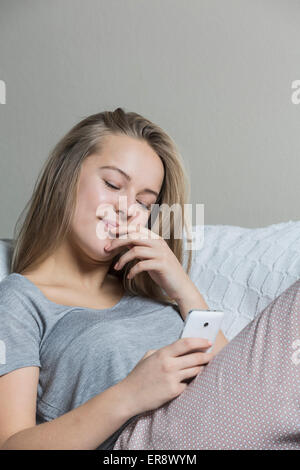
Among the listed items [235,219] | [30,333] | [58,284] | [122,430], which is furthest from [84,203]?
[235,219]

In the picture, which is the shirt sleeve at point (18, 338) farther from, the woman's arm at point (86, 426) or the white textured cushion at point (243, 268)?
the white textured cushion at point (243, 268)

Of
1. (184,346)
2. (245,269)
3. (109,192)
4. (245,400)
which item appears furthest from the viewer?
(245,269)

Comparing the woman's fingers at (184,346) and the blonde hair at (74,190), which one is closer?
the woman's fingers at (184,346)

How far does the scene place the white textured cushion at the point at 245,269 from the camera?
1.27 metres

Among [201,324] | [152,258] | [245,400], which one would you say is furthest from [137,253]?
[245,400]

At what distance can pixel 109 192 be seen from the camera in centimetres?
117

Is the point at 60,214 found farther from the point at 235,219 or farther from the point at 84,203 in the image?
the point at 235,219

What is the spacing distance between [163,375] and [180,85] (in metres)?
1.38

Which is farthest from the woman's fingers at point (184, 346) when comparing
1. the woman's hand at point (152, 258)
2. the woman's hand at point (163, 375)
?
the woman's hand at point (152, 258)

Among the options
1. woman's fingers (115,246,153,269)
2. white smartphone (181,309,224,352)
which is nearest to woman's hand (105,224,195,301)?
woman's fingers (115,246,153,269)

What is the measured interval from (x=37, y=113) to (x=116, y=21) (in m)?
0.45

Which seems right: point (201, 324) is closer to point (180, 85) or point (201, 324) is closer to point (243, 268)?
point (243, 268)

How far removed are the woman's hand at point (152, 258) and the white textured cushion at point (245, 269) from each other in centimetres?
14

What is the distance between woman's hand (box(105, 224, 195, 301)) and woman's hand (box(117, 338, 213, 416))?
349mm
